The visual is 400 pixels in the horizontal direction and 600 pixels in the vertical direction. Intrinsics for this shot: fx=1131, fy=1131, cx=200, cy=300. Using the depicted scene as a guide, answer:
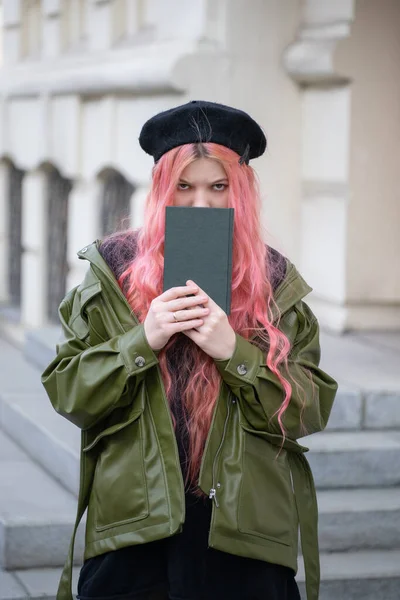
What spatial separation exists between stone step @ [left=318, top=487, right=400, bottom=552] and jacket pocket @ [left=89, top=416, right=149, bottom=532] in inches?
71.3

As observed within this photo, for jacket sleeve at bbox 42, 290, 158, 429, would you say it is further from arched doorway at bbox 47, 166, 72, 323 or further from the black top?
arched doorway at bbox 47, 166, 72, 323

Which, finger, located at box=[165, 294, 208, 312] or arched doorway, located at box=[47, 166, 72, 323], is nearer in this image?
finger, located at box=[165, 294, 208, 312]

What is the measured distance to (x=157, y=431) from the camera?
107 inches

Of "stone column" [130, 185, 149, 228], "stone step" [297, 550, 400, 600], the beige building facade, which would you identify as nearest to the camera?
"stone step" [297, 550, 400, 600]

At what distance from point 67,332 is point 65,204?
6.12m

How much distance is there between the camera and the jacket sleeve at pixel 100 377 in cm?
267

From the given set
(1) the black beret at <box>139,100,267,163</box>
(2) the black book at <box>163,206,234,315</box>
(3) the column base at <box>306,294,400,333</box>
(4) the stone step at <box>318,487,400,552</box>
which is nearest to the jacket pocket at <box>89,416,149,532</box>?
(2) the black book at <box>163,206,234,315</box>

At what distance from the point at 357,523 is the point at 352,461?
1.01 ft

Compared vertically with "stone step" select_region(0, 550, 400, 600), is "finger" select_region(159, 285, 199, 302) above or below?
above

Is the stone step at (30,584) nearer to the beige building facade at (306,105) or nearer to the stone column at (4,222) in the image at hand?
the beige building facade at (306,105)

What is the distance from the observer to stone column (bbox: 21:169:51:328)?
8.81m

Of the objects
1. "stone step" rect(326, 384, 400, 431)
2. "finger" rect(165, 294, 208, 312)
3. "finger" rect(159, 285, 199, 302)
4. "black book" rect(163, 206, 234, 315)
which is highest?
"black book" rect(163, 206, 234, 315)

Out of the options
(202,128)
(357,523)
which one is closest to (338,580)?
(357,523)

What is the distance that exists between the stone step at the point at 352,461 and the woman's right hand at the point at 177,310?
215cm
